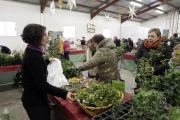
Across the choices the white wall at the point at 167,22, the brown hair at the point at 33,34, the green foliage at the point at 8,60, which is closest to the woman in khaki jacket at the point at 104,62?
the brown hair at the point at 33,34

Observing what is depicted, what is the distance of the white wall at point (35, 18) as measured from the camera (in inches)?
256

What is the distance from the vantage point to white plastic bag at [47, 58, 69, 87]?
1496mm

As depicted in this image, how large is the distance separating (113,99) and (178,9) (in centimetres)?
1438

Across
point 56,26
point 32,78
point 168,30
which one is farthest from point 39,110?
point 168,30

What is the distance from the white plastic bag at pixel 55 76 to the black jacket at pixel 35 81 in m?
0.39

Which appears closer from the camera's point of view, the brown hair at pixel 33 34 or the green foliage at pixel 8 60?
the brown hair at pixel 33 34

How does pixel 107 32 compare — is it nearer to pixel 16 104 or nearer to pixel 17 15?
pixel 17 15

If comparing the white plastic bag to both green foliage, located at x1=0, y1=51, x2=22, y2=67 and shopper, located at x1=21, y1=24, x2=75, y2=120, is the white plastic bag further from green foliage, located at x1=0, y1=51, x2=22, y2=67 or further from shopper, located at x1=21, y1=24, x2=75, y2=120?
green foliage, located at x1=0, y1=51, x2=22, y2=67

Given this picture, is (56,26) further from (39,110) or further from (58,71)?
(39,110)

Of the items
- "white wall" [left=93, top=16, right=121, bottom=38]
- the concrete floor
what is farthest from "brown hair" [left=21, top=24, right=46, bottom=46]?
"white wall" [left=93, top=16, right=121, bottom=38]

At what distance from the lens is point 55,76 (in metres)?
1.53

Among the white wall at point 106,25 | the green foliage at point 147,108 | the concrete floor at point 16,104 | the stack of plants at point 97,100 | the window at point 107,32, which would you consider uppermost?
the white wall at point 106,25

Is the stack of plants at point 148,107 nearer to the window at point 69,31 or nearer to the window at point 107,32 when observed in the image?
the window at point 69,31

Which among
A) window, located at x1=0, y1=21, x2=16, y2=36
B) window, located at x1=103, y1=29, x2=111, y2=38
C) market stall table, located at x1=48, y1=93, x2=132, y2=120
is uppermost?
window, located at x1=103, y1=29, x2=111, y2=38
